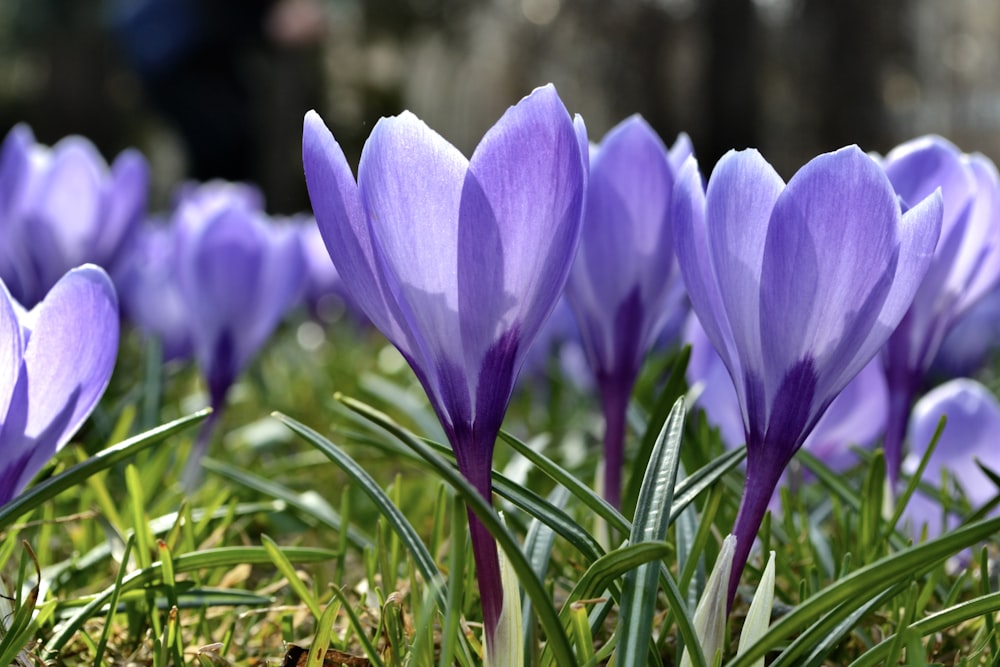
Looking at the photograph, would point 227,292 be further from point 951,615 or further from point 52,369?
point 951,615

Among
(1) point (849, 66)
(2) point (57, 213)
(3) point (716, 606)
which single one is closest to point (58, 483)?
(3) point (716, 606)

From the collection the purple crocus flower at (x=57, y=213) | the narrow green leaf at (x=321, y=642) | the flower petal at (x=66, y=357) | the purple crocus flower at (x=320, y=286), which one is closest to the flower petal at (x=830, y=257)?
the narrow green leaf at (x=321, y=642)

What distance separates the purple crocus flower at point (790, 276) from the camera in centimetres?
65

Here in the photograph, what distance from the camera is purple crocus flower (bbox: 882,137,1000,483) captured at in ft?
3.13

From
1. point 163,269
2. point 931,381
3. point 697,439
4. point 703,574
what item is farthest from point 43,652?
point 931,381

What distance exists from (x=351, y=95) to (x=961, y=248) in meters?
12.0

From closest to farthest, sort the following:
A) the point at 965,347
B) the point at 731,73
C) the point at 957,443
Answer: the point at 957,443
the point at 965,347
the point at 731,73

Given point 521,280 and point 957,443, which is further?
point 957,443

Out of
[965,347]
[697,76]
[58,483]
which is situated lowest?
[58,483]

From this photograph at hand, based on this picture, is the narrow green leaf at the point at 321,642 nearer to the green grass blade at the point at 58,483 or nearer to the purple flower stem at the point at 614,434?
the green grass blade at the point at 58,483

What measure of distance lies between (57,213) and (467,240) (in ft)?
4.21

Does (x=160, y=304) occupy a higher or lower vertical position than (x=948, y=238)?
higher

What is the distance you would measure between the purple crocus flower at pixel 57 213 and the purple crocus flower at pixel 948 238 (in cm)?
122

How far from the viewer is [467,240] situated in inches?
25.6
